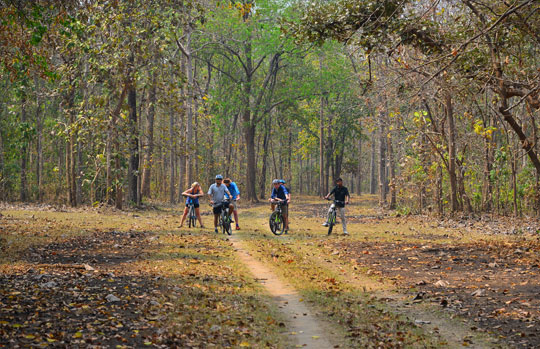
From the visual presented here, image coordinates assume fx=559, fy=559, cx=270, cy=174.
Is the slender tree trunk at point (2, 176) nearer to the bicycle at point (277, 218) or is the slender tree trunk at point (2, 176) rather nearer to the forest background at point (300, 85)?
the forest background at point (300, 85)

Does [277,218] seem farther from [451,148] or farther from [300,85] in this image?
[300,85]

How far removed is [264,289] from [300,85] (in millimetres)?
35951

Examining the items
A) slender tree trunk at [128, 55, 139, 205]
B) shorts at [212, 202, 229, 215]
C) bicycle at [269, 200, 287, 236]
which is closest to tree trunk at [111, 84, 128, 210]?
slender tree trunk at [128, 55, 139, 205]

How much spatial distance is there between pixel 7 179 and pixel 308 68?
26.6 metres

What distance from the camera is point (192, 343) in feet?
24.1

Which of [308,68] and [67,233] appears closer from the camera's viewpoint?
[67,233]

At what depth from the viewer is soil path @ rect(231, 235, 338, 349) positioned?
7637mm

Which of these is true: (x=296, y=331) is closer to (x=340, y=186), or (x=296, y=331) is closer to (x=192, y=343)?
(x=192, y=343)

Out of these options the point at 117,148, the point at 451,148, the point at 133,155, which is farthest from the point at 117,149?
the point at 451,148

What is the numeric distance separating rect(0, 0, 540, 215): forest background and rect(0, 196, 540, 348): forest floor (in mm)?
4217

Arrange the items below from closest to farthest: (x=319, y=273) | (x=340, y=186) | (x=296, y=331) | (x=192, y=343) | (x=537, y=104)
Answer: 1. (x=192, y=343)
2. (x=296, y=331)
3. (x=319, y=273)
4. (x=537, y=104)
5. (x=340, y=186)

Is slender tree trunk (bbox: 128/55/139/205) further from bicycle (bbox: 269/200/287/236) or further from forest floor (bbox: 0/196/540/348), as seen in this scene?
bicycle (bbox: 269/200/287/236)

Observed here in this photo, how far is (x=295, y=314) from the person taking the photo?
9070 millimetres

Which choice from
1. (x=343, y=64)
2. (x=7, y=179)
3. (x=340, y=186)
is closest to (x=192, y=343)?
(x=340, y=186)
